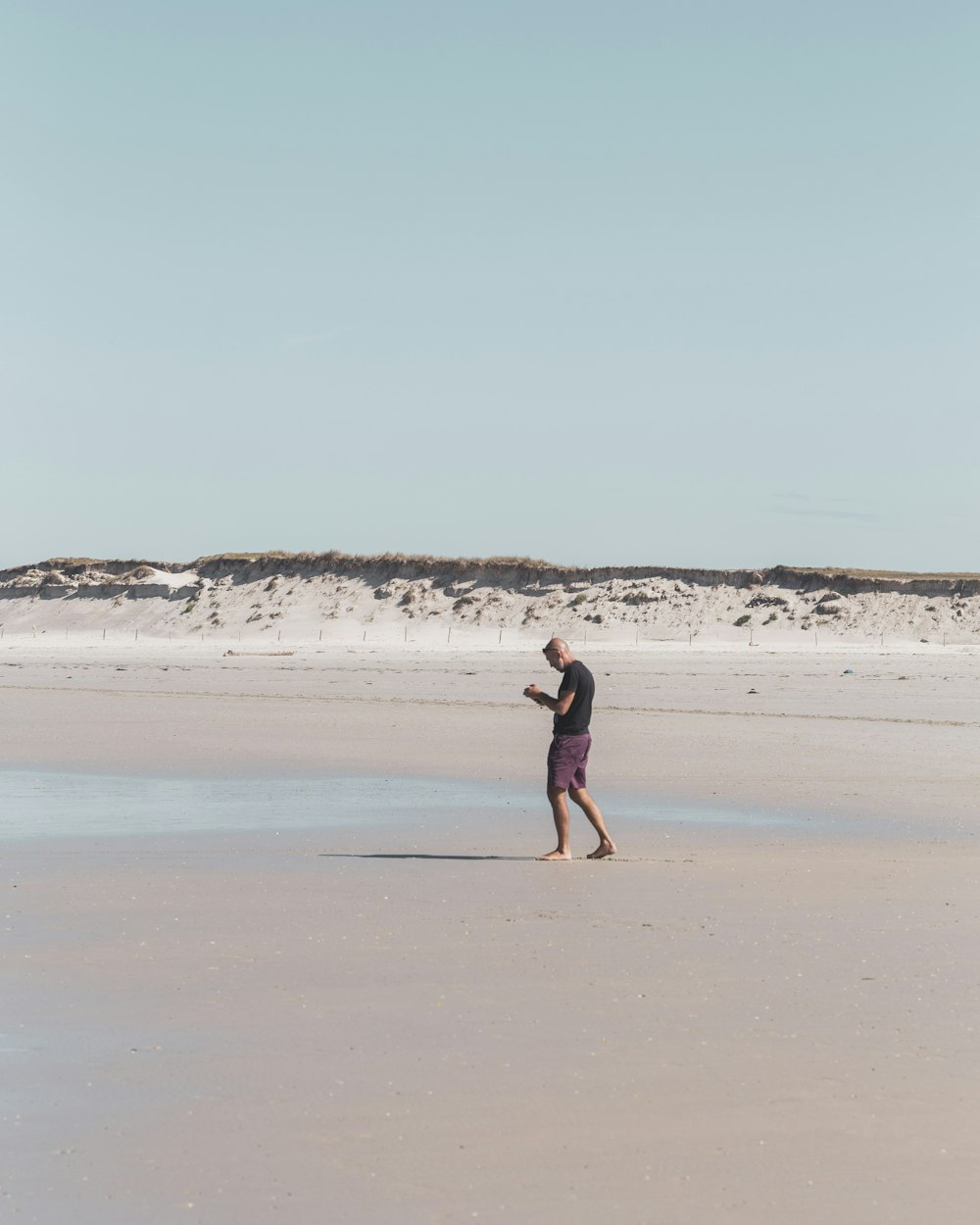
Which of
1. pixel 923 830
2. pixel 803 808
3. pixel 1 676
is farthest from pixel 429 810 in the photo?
pixel 1 676

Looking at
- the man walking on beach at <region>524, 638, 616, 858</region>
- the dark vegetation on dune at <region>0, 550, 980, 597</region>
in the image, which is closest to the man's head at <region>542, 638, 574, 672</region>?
the man walking on beach at <region>524, 638, 616, 858</region>

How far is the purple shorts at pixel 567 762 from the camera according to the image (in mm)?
10617

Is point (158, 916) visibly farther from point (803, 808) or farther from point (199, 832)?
point (803, 808)

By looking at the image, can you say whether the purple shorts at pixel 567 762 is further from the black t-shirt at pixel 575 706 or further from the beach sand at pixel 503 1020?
the beach sand at pixel 503 1020

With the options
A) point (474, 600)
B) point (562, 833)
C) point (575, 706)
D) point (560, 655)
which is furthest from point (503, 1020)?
point (474, 600)

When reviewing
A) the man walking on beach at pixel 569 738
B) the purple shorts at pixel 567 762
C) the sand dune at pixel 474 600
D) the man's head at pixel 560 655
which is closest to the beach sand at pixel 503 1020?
the man walking on beach at pixel 569 738

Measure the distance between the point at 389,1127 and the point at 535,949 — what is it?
2.65 m

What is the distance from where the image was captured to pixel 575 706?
35.4 ft

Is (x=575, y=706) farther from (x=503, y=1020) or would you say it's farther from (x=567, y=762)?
(x=503, y=1020)

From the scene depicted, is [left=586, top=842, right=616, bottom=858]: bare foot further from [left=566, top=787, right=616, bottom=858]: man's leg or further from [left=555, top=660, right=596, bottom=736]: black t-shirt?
[left=555, top=660, right=596, bottom=736]: black t-shirt

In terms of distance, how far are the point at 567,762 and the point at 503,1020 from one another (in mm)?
4943

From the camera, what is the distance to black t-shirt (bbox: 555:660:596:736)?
1076 cm

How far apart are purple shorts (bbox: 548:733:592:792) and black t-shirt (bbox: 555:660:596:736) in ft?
0.24

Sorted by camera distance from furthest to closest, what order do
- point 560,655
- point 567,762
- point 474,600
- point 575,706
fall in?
point 474,600 < point 560,655 < point 575,706 < point 567,762
